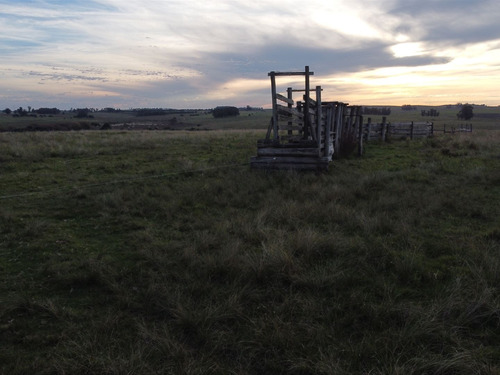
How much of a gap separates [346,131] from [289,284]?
13.2 meters

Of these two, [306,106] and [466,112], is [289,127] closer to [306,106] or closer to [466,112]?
[306,106]

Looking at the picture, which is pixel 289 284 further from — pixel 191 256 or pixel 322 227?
pixel 322 227

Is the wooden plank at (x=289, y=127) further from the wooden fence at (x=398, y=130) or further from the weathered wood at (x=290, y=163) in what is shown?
the wooden fence at (x=398, y=130)

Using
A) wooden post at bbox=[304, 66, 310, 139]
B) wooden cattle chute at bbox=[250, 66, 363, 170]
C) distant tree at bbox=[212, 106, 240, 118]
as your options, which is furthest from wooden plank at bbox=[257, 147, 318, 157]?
distant tree at bbox=[212, 106, 240, 118]

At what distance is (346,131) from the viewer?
16.0 meters

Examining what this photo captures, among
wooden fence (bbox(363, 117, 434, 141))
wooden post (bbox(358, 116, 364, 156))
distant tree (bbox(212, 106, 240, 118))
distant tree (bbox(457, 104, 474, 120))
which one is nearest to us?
wooden post (bbox(358, 116, 364, 156))

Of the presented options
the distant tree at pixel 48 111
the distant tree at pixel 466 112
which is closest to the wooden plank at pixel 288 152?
the distant tree at pixel 466 112

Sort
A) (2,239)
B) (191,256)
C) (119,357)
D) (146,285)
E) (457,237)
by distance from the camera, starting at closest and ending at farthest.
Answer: (119,357) → (146,285) → (191,256) → (457,237) → (2,239)

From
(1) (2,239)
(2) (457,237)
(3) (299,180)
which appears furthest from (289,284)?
(3) (299,180)

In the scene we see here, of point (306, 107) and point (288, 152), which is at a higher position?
point (306, 107)

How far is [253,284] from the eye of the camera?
12.5ft

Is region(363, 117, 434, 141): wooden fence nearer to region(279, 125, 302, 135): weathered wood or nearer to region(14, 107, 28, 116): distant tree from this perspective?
region(279, 125, 302, 135): weathered wood

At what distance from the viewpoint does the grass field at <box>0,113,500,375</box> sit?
2713 millimetres

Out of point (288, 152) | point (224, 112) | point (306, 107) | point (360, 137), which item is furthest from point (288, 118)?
point (224, 112)
